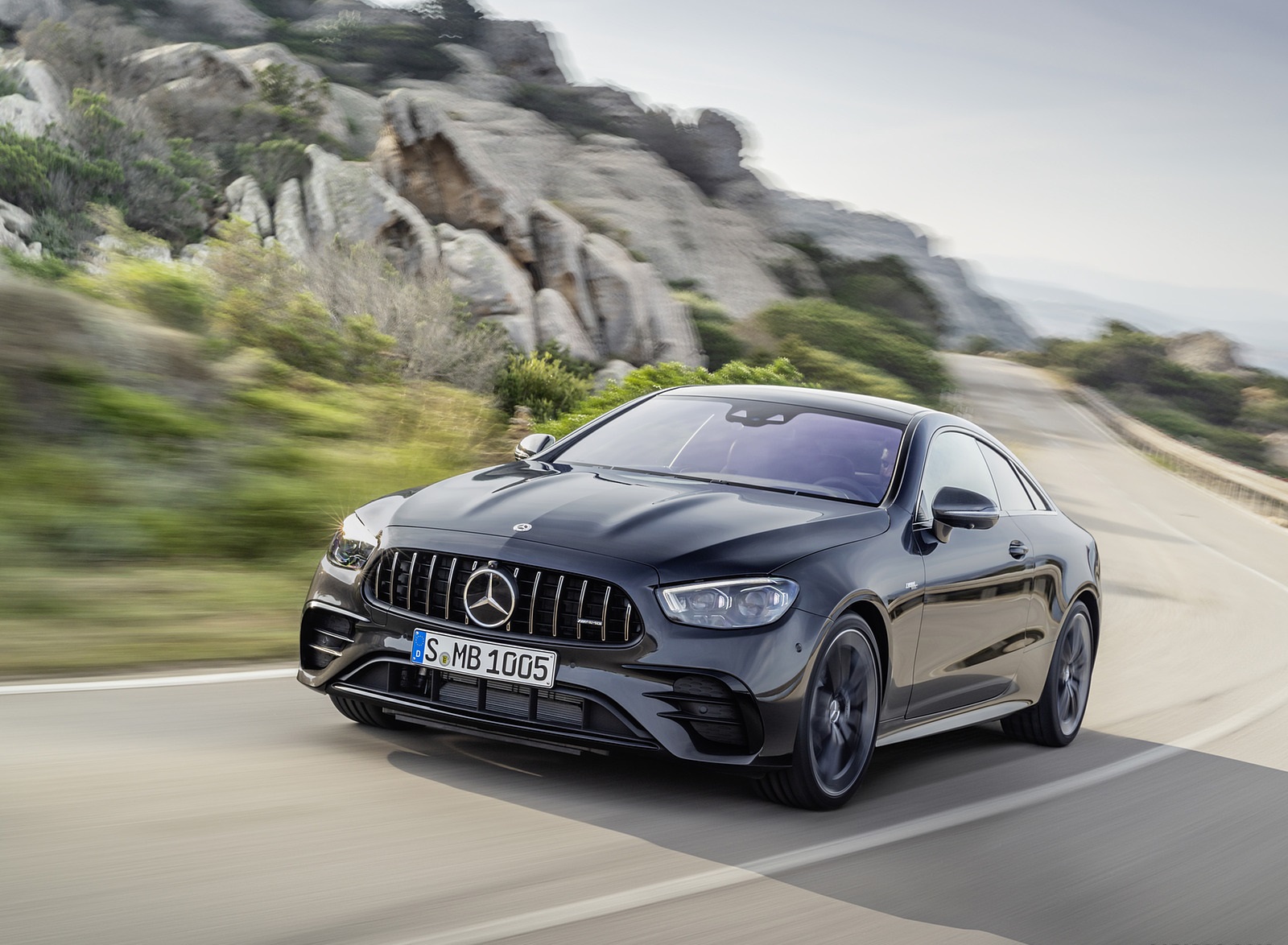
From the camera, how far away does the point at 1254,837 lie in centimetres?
575

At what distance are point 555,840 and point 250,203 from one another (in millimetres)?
42969

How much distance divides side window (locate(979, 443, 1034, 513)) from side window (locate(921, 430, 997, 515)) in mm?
73

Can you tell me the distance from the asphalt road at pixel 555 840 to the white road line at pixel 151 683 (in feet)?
0.23

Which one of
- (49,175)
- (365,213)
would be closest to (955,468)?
(365,213)

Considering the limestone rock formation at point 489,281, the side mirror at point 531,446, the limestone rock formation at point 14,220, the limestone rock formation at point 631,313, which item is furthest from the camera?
the limestone rock formation at point 631,313

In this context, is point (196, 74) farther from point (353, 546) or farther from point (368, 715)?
point (353, 546)

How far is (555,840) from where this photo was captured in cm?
427

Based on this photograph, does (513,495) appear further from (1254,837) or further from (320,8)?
(320,8)

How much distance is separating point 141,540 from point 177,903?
5221mm

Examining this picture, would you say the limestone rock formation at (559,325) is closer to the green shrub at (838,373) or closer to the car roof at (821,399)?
the green shrub at (838,373)

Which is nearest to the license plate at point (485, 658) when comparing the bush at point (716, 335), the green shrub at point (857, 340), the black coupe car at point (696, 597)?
the black coupe car at point (696, 597)

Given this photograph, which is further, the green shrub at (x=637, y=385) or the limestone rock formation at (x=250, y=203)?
the limestone rock formation at (x=250, y=203)

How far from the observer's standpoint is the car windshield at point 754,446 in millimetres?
5652

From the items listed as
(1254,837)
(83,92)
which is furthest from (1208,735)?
(83,92)
